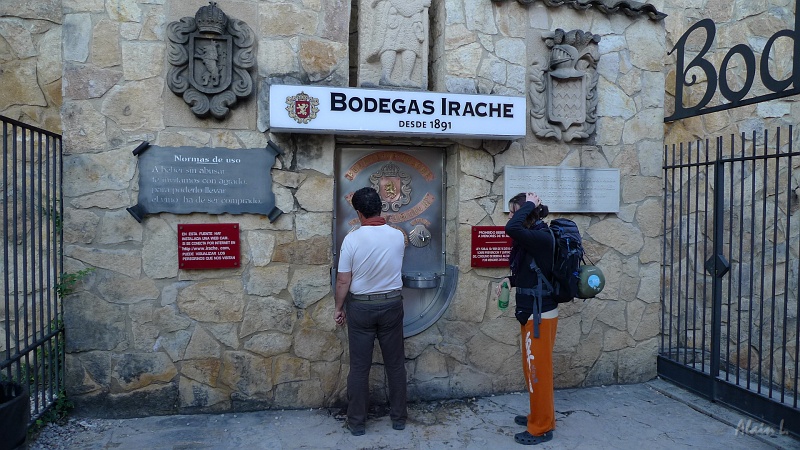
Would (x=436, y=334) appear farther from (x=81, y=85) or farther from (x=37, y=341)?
A: (x=81, y=85)

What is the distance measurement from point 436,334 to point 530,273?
4.04 feet

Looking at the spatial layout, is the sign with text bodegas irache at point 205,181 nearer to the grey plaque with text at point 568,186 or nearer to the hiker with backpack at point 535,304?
the hiker with backpack at point 535,304

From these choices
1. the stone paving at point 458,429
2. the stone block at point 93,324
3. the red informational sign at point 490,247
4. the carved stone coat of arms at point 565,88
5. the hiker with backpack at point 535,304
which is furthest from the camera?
the carved stone coat of arms at point 565,88

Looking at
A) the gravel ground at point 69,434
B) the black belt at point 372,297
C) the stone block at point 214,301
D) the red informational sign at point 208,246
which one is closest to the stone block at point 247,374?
the stone block at point 214,301

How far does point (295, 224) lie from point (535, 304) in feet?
6.38

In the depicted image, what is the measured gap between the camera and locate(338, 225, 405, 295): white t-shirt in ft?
12.6

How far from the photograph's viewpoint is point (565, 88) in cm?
489

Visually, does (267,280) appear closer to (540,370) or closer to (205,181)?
(205,181)

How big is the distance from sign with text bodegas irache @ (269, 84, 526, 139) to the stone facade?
0.25 meters

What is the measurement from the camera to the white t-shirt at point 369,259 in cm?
386

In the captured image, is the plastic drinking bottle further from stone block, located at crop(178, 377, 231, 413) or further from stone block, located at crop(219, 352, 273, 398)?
stone block, located at crop(178, 377, 231, 413)

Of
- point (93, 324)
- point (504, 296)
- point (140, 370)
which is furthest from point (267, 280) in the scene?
point (504, 296)

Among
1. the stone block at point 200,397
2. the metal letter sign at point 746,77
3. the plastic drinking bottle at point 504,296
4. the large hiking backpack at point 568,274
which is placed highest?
the metal letter sign at point 746,77

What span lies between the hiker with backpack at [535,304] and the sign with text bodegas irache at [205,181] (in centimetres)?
188
